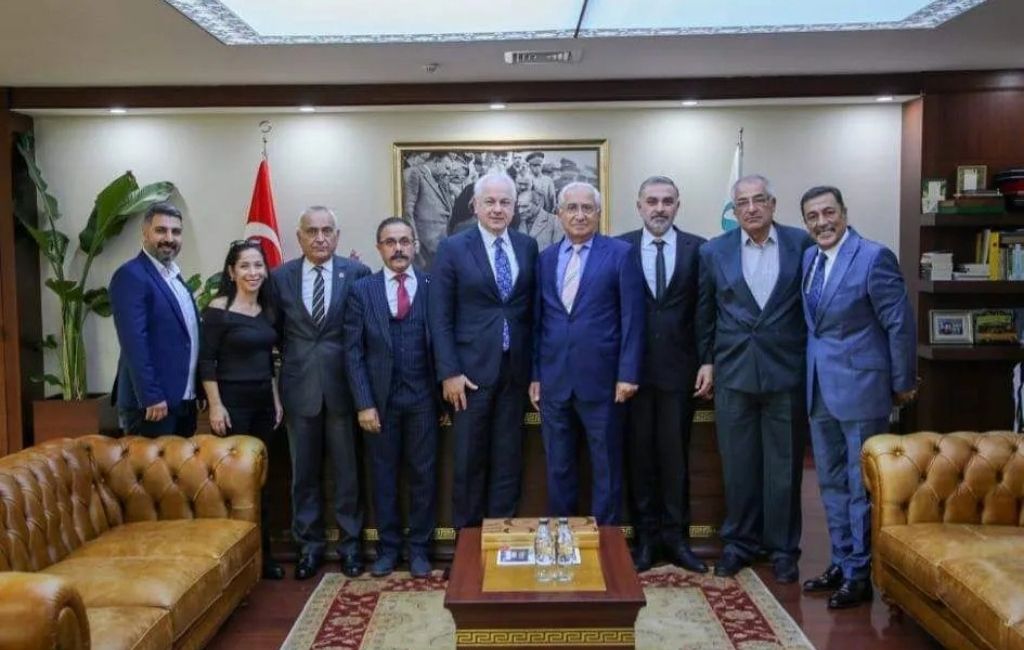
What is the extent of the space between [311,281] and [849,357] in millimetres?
2191

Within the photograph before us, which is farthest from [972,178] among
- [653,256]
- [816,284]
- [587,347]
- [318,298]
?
[318,298]

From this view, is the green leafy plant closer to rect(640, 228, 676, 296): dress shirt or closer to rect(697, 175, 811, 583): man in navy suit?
rect(640, 228, 676, 296): dress shirt

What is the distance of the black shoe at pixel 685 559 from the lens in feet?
12.4

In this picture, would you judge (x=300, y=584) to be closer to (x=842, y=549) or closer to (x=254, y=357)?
(x=254, y=357)

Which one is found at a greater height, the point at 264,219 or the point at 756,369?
the point at 264,219

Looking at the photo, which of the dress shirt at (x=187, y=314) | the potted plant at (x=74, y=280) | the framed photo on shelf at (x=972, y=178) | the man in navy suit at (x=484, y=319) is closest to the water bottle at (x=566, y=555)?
the man in navy suit at (x=484, y=319)

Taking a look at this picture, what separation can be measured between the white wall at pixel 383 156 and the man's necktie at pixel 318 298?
8.53 feet

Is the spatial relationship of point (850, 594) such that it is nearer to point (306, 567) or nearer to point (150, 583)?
point (306, 567)

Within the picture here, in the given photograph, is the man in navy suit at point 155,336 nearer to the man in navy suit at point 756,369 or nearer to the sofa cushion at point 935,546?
the man in navy suit at point 756,369

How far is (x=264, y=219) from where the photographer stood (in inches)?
237

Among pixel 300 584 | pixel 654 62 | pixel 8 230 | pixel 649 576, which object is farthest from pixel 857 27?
pixel 8 230

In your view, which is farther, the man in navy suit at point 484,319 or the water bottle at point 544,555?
the man in navy suit at point 484,319

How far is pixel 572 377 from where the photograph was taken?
3557 millimetres

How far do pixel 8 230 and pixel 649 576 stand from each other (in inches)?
187
